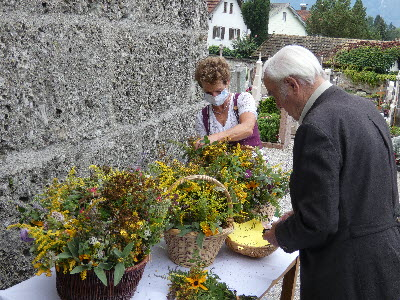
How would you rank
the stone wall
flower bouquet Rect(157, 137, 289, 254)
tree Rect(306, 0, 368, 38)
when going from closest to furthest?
the stone wall → flower bouquet Rect(157, 137, 289, 254) → tree Rect(306, 0, 368, 38)

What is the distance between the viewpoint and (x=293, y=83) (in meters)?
1.88

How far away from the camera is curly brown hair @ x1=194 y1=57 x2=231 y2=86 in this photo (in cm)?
308

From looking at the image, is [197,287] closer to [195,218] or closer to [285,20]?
[195,218]

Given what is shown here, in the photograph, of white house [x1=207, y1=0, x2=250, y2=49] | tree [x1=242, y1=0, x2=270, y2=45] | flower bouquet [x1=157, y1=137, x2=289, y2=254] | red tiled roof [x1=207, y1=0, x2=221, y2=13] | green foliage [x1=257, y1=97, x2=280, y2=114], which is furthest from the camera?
white house [x1=207, y1=0, x2=250, y2=49]

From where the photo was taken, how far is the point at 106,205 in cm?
187

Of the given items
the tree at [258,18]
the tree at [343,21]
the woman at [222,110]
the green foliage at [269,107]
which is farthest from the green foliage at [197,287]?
the tree at [343,21]

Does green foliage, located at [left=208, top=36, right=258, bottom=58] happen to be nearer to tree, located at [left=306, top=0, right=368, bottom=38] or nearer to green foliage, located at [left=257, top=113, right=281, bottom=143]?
tree, located at [left=306, top=0, right=368, bottom=38]

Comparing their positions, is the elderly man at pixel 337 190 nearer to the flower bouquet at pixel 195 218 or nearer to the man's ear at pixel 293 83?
the man's ear at pixel 293 83

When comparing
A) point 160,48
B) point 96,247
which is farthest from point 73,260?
point 160,48

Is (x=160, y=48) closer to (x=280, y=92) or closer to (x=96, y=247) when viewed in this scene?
(x=280, y=92)

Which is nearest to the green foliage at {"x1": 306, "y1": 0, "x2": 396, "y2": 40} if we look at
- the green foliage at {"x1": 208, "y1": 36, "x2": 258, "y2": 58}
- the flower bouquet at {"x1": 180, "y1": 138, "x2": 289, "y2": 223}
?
the green foliage at {"x1": 208, "y1": 36, "x2": 258, "y2": 58}

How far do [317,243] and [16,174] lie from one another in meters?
1.21

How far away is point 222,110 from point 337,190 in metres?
1.62

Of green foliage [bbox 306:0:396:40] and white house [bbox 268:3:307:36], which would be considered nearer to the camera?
green foliage [bbox 306:0:396:40]
